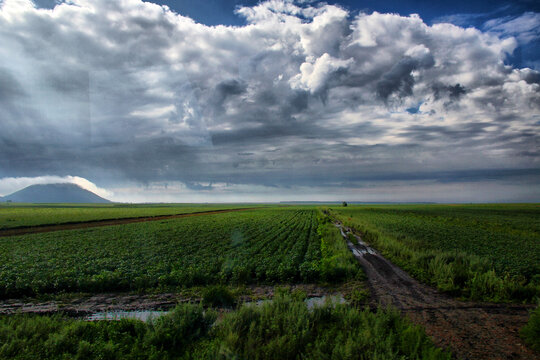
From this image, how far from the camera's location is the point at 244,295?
1291 centimetres

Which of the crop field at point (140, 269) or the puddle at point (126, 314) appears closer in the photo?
the puddle at point (126, 314)

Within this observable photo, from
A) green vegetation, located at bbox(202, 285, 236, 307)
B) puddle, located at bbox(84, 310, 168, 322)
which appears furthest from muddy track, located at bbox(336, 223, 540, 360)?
puddle, located at bbox(84, 310, 168, 322)

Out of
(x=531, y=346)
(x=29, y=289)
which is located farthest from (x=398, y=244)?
(x=29, y=289)

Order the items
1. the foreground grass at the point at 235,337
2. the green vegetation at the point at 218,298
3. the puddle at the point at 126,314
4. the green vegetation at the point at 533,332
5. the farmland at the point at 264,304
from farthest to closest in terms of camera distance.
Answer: the green vegetation at the point at 218,298
the puddle at the point at 126,314
the green vegetation at the point at 533,332
the farmland at the point at 264,304
the foreground grass at the point at 235,337

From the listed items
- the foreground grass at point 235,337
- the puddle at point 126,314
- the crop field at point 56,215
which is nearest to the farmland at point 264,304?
the foreground grass at point 235,337

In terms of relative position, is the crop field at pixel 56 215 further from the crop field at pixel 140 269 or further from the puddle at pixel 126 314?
the puddle at pixel 126 314

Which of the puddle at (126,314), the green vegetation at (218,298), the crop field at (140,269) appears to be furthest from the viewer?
the crop field at (140,269)

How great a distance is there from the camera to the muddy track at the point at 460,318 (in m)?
7.84

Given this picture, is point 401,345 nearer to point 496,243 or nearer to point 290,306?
point 290,306

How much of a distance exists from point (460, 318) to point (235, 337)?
8676 mm

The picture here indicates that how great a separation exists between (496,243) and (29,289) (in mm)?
35586

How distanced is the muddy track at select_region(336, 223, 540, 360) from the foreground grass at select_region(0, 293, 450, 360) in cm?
123

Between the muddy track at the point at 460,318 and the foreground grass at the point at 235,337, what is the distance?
1.23 meters

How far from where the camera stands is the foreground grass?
271 inches
